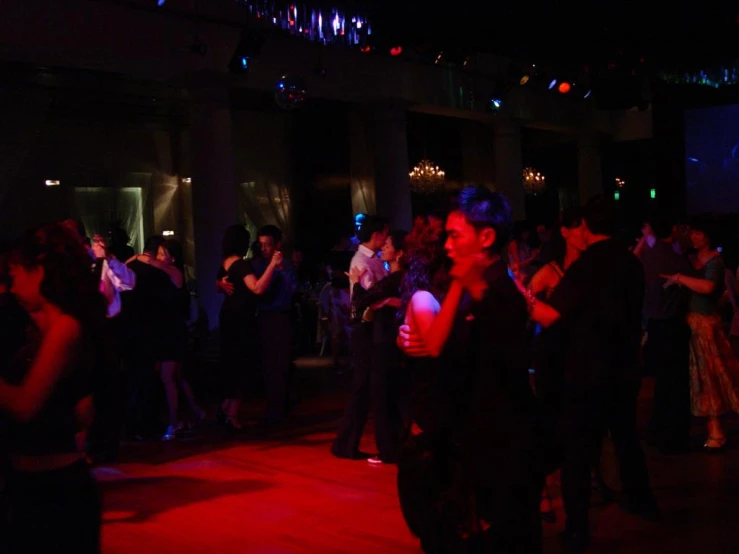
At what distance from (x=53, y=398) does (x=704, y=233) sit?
4868mm

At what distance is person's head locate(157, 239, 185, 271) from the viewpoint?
305 inches

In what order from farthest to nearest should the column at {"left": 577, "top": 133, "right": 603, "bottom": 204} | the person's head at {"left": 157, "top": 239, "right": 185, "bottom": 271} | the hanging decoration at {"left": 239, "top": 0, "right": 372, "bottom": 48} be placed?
the column at {"left": 577, "top": 133, "right": 603, "bottom": 204} → the hanging decoration at {"left": 239, "top": 0, "right": 372, "bottom": 48} → the person's head at {"left": 157, "top": 239, "right": 185, "bottom": 271}

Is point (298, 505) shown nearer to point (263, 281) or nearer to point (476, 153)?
point (263, 281)

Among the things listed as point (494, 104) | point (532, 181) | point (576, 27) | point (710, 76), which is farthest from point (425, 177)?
point (576, 27)

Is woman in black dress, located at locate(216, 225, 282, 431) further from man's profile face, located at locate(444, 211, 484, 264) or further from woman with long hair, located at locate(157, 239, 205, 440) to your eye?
man's profile face, located at locate(444, 211, 484, 264)

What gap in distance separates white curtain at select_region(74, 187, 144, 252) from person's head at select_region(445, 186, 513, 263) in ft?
45.9

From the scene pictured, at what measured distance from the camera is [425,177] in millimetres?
18281

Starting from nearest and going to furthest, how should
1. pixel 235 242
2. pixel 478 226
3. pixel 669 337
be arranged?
pixel 478 226 → pixel 669 337 → pixel 235 242

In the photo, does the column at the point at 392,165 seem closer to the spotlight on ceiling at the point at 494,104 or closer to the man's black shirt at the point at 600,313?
the spotlight on ceiling at the point at 494,104

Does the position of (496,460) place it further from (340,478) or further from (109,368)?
(340,478)

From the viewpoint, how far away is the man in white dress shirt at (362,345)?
21.0 ft

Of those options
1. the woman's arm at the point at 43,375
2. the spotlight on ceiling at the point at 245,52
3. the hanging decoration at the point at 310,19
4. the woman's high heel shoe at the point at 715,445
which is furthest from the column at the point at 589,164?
the woman's arm at the point at 43,375

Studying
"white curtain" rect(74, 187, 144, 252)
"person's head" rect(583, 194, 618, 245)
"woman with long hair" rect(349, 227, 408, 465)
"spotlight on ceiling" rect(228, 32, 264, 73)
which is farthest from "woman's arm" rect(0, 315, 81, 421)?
"white curtain" rect(74, 187, 144, 252)

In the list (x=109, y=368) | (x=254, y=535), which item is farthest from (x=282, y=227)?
(x=109, y=368)
